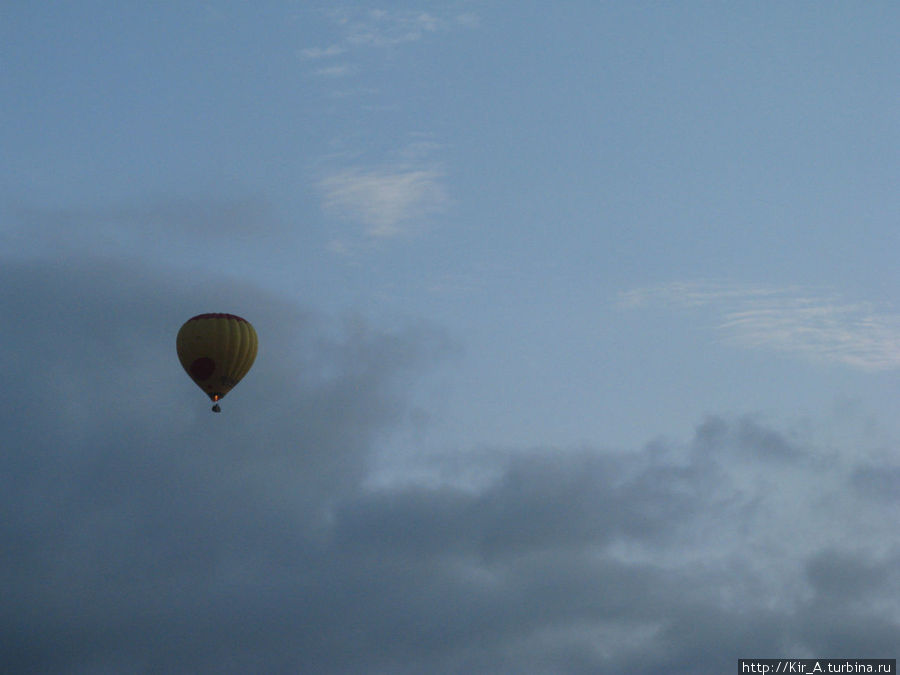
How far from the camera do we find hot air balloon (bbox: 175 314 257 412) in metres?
175

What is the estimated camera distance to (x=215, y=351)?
175000 millimetres

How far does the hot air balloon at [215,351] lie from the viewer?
17525 centimetres

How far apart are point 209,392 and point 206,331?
590 cm

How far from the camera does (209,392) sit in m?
177

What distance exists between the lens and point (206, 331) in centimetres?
17575
